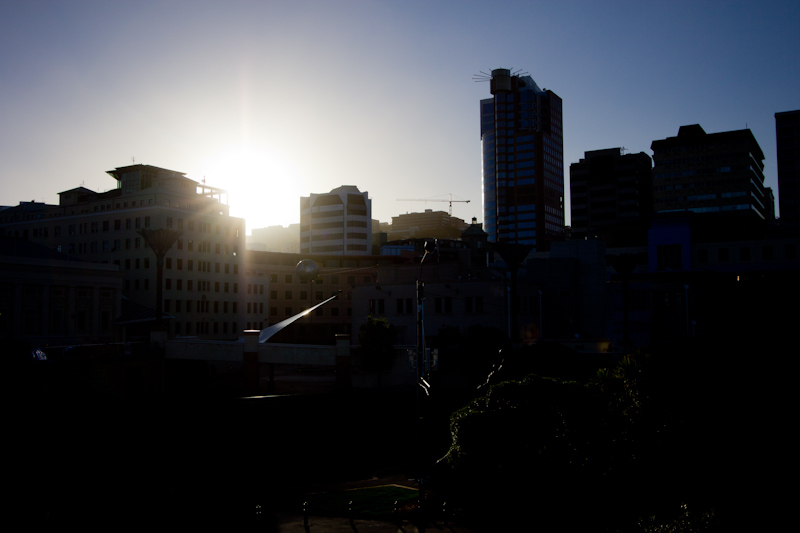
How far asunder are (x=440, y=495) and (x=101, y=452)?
2470 centimetres

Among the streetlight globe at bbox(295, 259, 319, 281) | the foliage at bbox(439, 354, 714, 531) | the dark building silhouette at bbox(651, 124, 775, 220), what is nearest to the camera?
the foliage at bbox(439, 354, 714, 531)

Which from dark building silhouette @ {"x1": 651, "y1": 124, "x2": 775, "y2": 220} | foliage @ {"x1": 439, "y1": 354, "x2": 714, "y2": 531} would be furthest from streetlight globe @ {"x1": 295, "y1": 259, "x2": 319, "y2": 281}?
dark building silhouette @ {"x1": 651, "y1": 124, "x2": 775, "y2": 220}

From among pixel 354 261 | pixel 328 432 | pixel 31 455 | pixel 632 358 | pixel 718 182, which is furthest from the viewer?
pixel 718 182

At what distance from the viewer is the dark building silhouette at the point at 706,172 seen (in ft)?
582

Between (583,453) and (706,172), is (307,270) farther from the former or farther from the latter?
(706,172)

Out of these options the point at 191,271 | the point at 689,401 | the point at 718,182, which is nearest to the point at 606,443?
the point at 689,401

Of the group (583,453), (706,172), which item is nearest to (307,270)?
(583,453)

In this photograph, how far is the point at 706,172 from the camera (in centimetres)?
18012

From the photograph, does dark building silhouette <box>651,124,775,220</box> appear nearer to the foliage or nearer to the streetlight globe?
the streetlight globe

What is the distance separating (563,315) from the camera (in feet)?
253

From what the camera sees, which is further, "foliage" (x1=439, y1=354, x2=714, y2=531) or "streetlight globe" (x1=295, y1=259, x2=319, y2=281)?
"streetlight globe" (x1=295, y1=259, x2=319, y2=281)

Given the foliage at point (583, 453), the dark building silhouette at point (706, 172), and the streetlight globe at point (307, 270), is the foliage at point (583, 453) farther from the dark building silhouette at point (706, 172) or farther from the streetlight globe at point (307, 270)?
the dark building silhouette at point (706, 172)

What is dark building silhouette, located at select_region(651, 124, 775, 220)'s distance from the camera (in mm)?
177375

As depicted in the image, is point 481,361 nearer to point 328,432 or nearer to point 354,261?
point 328,432
